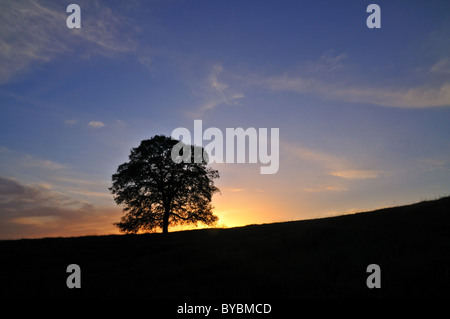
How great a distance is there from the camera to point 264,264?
1474 cm

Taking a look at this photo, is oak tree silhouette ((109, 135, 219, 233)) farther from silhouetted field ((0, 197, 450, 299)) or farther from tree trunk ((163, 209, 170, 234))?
silhouetted field ((0, 197, 450, 299))

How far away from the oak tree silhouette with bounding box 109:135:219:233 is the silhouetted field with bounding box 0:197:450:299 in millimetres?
12311

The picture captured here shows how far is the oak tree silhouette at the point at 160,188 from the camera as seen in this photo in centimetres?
3662

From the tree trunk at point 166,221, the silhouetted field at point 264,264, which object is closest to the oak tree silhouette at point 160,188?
the tree trunk at point 166,221

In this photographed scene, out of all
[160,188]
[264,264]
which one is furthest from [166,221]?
[264,264]

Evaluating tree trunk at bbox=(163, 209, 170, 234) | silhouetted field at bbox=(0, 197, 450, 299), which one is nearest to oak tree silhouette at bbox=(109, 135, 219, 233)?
tree trunk at bbox=(163, 209, 170, 234)

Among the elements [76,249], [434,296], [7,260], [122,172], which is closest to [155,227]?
[122,172]

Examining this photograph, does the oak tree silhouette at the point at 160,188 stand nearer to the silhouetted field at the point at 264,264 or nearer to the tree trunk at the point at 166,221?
the tree trunk at the point at 166,221

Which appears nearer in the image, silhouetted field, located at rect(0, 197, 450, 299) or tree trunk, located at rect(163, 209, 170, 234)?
silhouetted field, located at rect(0, 197, 450, 299)

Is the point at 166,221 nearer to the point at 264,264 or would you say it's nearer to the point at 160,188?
the point at 160,188

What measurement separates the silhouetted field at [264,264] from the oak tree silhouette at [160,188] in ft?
40.4

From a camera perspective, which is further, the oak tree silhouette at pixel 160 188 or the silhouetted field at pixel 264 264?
the oak tree silhouette at pixel 160 188

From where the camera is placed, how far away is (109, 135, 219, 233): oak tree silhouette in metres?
36.6
